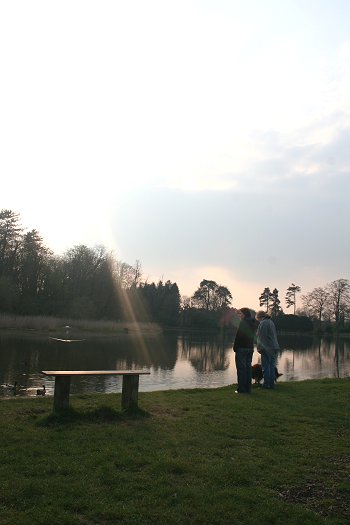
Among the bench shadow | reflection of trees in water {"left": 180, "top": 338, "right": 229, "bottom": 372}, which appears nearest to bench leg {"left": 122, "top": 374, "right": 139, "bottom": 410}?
the bench shadow

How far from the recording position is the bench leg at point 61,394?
6.99 meters

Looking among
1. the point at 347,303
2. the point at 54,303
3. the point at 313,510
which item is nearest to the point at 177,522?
the point at 313,510

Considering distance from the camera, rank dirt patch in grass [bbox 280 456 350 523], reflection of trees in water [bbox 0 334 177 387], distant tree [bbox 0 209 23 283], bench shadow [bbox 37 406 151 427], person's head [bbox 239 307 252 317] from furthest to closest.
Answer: distant tree [bbox 0 209 23 283]
reflection of trees in water [bbox 0 334 177 387]
person's head [bbox 239 307 252 317]
bench shadow [bbox 37 406 151 427]
dirt patch in grass [bbox 280 456 350 523]

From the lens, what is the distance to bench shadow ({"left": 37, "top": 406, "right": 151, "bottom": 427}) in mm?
6547

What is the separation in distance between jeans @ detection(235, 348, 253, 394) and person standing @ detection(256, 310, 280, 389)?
0.85 m

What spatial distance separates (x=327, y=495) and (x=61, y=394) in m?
4.18

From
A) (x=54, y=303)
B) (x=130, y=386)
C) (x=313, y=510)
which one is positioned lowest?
(x=313, y=510)

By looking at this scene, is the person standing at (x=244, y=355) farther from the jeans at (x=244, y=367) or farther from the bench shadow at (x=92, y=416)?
the bench shadow at (x=92, y=416)

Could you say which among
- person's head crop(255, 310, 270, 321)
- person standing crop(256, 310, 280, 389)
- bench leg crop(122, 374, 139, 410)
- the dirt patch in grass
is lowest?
the dirt patch in grass

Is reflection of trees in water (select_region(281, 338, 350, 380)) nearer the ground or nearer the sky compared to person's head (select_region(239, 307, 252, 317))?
nearer the ground

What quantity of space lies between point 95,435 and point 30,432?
821mm

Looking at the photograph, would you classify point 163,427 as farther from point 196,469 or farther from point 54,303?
point 54,303

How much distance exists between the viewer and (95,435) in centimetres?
583

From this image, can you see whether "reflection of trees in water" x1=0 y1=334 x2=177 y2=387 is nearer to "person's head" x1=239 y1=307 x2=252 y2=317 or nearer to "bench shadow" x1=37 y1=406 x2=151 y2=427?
"person's head" x1=239 y1=307 x2=252 y2=317
